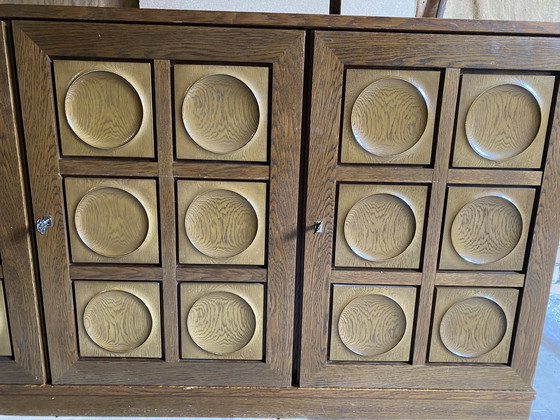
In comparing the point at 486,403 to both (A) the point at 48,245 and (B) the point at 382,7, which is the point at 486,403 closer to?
(B) the point at 382,7

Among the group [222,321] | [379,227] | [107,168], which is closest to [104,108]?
[107,168]

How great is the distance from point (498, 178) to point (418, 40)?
40 cm

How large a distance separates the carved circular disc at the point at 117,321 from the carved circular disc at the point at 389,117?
76cm

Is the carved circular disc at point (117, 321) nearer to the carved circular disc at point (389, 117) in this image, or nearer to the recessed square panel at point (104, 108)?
the recessed square panel at point (104, 108)

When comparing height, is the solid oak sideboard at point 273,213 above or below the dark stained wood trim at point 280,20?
below

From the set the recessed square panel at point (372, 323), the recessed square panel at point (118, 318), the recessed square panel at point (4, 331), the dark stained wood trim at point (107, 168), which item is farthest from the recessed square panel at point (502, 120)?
the recessed square panel at point (4, 331)

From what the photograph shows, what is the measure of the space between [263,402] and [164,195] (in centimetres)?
67

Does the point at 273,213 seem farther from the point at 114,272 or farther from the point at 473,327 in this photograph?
the point at 473,327

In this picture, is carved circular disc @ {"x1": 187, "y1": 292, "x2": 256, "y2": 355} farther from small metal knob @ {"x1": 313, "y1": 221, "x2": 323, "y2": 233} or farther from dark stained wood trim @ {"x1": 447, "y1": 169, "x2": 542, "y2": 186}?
dark stained wood trim @ {"x1": 447, "y1": 169, "x2": 542, "y2": 186}

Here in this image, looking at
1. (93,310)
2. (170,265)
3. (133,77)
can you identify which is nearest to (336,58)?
(133,77)

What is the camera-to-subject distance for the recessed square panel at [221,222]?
40.1 inches

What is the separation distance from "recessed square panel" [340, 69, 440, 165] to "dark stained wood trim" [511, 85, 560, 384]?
0.32 m

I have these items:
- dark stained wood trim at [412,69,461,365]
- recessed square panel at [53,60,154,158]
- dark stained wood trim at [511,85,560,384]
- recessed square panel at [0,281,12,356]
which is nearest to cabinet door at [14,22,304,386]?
recessed square panel at [53,60,154,158]

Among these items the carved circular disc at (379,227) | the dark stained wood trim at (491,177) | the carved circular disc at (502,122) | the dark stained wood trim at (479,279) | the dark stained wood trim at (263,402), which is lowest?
the dark stained wood trim at (263,402)
